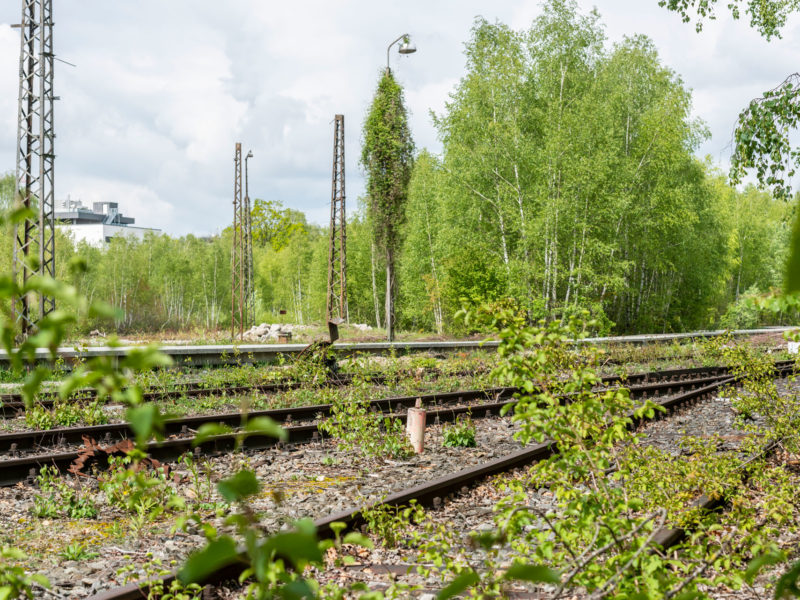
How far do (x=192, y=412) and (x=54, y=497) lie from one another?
4.40 m

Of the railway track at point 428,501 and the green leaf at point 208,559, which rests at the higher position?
the green leaf at point 208,559

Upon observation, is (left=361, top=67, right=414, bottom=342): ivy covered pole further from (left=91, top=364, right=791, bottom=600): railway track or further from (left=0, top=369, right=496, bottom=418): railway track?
(left=91, top=364, right=791, bottom=600): railway track

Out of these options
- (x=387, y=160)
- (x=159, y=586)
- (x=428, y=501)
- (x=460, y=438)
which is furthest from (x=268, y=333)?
(x=159, y=586)

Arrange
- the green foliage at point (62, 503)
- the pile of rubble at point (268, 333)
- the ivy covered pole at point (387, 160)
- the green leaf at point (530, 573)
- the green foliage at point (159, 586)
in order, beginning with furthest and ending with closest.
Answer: the ivy covered pole at point (387, 160)
the pile of rubble at point (268, 333)
the green foliage at point (62, 503)
the green foliage at point (159, 586)
the green leaf at point (530, 573)

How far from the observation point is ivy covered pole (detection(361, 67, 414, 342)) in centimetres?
3109

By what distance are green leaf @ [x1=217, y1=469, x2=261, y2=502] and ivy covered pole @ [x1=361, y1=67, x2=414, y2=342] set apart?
29.4 metres

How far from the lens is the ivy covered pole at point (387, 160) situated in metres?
31.1

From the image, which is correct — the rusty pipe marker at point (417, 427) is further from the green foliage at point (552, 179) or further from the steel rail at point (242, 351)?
the green foliage at point (552, 179)

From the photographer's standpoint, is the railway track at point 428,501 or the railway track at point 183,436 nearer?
the railway track at point 428,501

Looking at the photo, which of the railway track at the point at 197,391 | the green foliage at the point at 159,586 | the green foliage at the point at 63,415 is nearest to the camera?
the green foliage at the point at 159,586

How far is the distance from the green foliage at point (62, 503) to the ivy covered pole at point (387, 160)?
2473 cm

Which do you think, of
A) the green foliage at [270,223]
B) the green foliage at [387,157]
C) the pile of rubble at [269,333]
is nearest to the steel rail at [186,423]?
the pile of rubble at [269,333]

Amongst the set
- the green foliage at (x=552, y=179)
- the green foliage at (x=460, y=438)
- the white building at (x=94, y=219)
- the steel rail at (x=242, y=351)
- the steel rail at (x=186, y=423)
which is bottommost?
the green foliage at (x=460, y=438)

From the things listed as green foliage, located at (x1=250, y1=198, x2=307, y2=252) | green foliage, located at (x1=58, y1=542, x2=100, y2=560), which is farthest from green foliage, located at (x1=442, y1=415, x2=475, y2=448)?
green foliage, located at (x1=250, y1=198, x2=307, y2=252)
